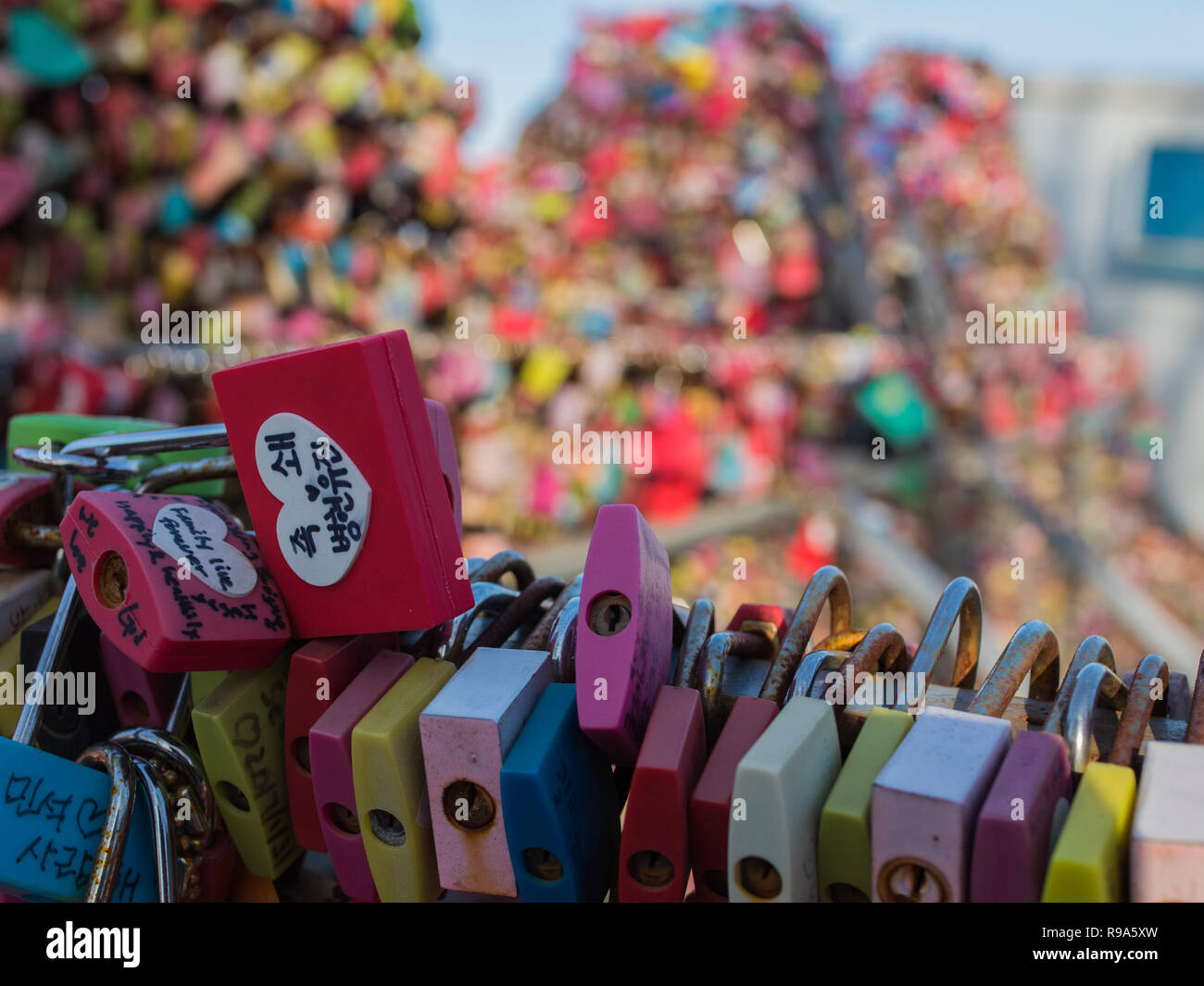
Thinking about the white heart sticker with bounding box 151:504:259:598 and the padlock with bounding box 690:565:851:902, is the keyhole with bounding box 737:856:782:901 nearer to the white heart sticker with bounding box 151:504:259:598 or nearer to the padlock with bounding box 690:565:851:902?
the padlock with bounding box 690:565:851:902

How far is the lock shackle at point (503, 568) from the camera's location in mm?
540

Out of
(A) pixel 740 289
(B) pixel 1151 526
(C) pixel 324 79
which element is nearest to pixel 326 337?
(C) pixel 324 79

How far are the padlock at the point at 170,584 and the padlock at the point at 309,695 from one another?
0.02 meters

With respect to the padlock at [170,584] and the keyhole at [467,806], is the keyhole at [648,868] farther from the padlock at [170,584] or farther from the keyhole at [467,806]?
the padlock at [170,584]

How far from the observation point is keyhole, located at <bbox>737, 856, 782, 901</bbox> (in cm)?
37

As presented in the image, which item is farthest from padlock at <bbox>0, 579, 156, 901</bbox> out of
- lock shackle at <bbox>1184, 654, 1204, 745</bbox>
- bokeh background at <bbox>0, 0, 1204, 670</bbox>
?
bokeh background at <bbox>0, 0, 1204, 670</bbox>

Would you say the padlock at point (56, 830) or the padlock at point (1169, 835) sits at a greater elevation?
the padlock at point (1169, 835)

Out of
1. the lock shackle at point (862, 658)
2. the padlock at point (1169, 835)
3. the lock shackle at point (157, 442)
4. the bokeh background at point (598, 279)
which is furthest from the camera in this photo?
the bokeh background at point (598, 279)

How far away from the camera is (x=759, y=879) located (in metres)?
0.38

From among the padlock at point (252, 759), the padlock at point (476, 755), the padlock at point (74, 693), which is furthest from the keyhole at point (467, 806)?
the padlock at point (74, 693)

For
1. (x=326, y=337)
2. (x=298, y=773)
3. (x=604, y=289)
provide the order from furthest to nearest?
(x=604, y=289)
(x=326, y=337)
(x=298, y=773)

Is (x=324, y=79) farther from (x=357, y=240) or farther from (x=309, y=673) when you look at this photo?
(x=309, y=673)

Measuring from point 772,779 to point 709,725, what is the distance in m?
0.08

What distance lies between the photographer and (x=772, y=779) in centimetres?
35
